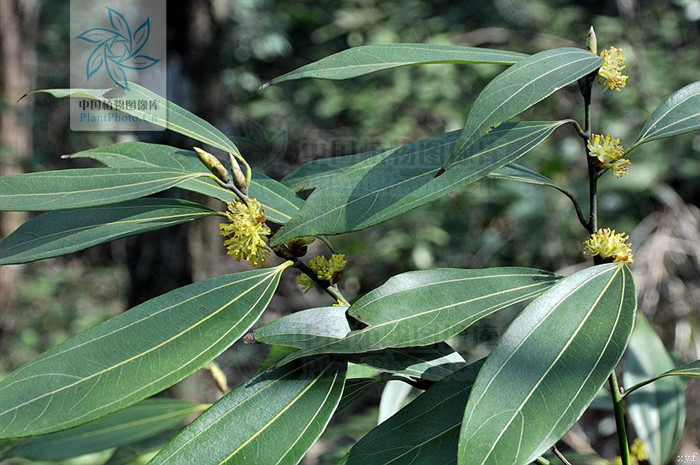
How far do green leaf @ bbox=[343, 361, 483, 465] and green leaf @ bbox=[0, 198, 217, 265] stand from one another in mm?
205

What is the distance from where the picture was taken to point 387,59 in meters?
0.49

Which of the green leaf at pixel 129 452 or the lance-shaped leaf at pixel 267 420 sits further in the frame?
the green leaf at pixel 129 452

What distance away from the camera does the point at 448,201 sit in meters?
2.70

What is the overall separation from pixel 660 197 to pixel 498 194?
1.88 ft

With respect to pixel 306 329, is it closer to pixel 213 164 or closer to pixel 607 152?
pixel 213 164

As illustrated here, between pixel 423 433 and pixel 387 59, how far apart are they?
28 cm

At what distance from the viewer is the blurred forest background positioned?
184 cm

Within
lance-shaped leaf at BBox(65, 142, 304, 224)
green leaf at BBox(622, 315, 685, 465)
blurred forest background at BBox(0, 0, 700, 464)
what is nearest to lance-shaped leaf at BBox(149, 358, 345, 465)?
lance-shaped leaf at BBox(65, 142, 304, 224)

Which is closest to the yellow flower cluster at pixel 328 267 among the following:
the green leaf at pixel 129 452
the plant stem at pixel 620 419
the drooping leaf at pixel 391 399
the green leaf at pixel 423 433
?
the green leaf at pixel 423 433

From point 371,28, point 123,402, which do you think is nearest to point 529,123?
point 123,402

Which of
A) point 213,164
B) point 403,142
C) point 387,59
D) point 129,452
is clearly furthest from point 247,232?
point 403,142

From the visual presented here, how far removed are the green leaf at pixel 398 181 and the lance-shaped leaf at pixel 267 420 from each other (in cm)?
11

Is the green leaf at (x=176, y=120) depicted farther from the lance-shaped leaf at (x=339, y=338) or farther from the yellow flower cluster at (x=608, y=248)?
the yellow flower cluster at (x=608, y=248)

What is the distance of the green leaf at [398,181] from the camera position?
43 centimetres
